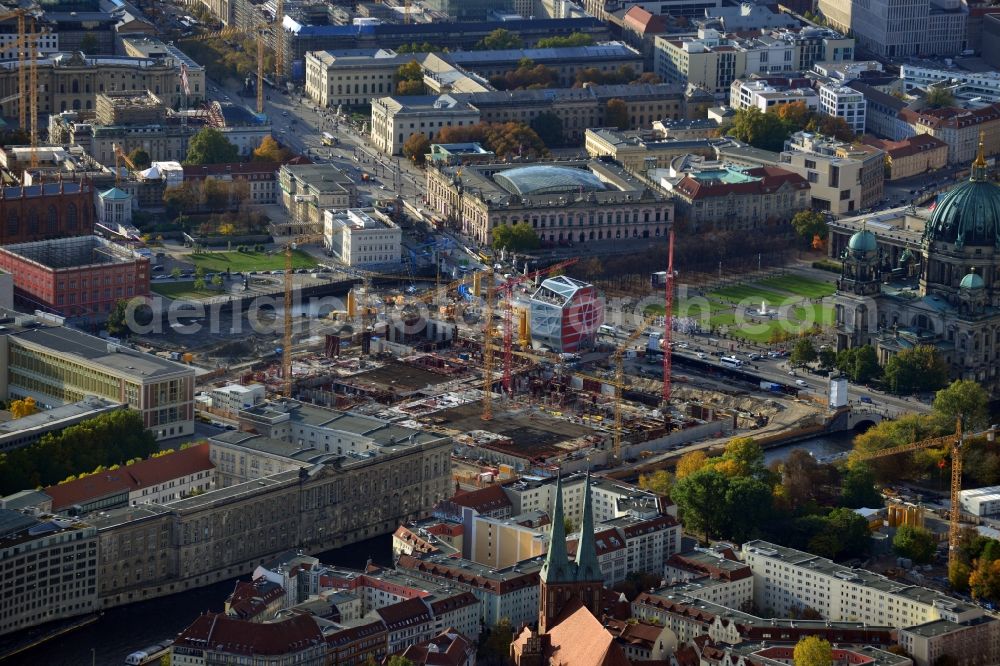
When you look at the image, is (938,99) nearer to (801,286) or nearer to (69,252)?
(801,286)

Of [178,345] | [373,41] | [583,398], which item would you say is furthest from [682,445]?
[373,41]

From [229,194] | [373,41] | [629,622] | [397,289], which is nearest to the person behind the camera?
[629,622]

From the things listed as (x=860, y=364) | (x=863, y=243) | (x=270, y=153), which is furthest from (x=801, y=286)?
(x=270, y=153)

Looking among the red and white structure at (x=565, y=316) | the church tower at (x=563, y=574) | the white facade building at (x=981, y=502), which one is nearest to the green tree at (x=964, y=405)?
the white facade building at (x=981, y=502)

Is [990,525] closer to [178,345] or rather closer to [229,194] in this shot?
[178,345]

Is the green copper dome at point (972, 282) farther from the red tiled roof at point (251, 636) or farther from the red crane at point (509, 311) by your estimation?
the red tiled roof at point (251, 636)

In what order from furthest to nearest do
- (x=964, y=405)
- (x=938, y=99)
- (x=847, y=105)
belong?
(x=938, y=99) → (x=847, y=105) → (x=964, y=405)

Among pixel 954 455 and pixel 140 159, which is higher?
pixel 140 159
